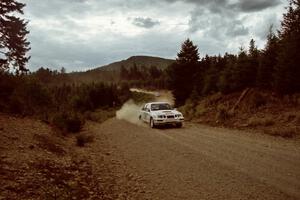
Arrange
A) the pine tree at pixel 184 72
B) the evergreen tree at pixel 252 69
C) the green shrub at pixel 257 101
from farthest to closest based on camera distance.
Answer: the pine tree at pixel 184 72, the evergreen tree at pixel 252 69, the green shrub at pixel 257 101

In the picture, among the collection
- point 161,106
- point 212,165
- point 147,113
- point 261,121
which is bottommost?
point 212,165

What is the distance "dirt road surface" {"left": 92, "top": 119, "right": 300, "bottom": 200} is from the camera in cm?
868

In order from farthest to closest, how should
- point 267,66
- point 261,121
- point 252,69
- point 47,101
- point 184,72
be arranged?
1. point 47,101
2. point 184,72
3. point 252,69
4. point 267,66
5. point 261,121

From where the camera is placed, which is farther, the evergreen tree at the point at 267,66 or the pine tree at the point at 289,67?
the evergreen tree at the point at 267,66

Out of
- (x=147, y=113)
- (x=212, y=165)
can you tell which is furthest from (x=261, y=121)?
(x=212, y=165)

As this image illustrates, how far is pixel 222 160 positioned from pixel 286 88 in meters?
14.9

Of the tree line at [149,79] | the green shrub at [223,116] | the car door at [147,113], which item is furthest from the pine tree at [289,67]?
the tree line at [149,79]

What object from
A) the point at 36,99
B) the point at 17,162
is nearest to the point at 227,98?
the point at 17,162

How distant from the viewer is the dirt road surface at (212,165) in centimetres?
868

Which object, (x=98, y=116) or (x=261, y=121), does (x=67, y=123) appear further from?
(x=98, y=116)

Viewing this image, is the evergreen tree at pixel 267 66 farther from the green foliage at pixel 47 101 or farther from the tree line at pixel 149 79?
the tree line at pixel 149 79

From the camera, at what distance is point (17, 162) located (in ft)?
34.4

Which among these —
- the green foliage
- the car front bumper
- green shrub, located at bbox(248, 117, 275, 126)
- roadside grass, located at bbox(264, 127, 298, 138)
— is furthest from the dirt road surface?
the green foliage

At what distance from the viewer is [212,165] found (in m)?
11.7
